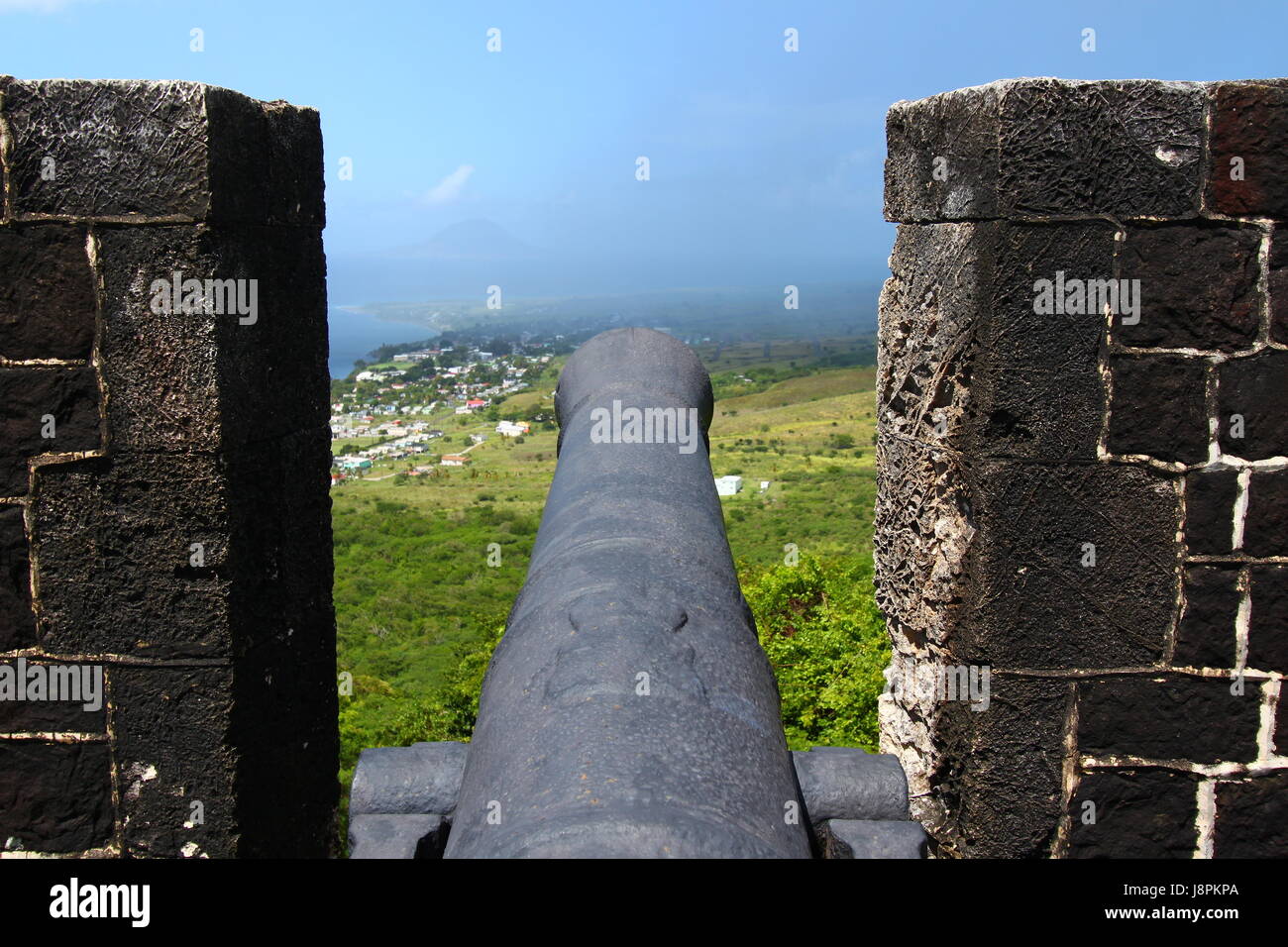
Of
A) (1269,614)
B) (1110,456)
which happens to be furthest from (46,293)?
(1269,614)

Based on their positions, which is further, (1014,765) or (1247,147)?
(1014,765)

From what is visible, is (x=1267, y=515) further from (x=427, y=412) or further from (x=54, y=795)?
(x=427, y=412)

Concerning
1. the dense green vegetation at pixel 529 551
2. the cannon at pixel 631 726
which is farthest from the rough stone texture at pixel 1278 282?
the dense green vegetation at pixel 529 551

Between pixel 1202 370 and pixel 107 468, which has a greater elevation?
pixel 1202 370
